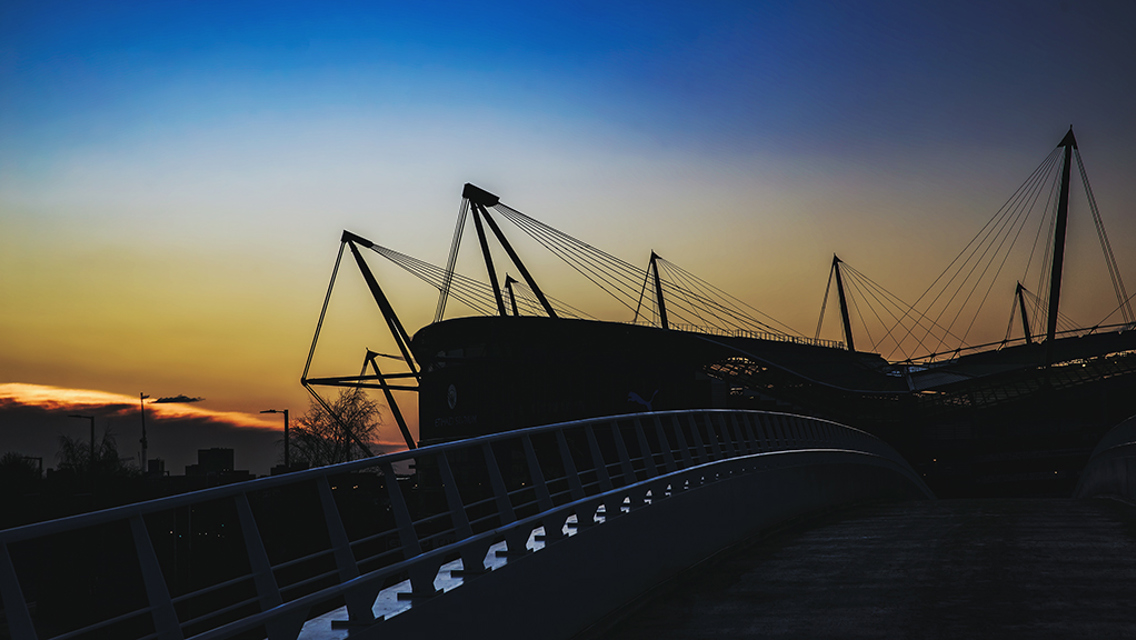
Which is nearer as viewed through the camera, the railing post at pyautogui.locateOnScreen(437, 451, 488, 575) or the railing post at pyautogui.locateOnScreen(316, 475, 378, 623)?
the railing post at pyautogui.locateOnScreen(316, 475, 378, 623)

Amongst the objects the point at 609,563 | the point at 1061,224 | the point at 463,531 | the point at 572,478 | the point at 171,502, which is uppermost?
the point at 1061,224

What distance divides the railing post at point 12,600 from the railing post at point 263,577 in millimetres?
1403

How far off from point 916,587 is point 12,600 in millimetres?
9167

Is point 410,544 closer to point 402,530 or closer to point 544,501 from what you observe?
point 402,530

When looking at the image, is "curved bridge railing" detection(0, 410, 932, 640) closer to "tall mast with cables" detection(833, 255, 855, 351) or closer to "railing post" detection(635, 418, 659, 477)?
"railing post" detection(635, 418, 659, 477)

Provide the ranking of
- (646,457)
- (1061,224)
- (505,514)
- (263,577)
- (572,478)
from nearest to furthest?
(263,577) < (505,514) < (572,478) < (646,457) < (1061,224)

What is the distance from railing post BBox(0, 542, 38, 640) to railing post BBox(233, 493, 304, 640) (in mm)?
1403

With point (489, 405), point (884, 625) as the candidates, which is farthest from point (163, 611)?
point (489, 405)

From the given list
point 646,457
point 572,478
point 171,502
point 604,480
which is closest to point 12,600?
point 171,502

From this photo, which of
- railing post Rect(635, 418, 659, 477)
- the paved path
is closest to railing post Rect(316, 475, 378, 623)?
the paved path

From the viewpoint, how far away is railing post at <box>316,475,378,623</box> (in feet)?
20.0

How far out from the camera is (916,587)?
34.5 ft

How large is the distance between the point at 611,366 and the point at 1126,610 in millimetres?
92248

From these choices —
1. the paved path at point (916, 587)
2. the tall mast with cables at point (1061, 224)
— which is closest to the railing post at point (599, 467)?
the paved path at point (916, 587)
